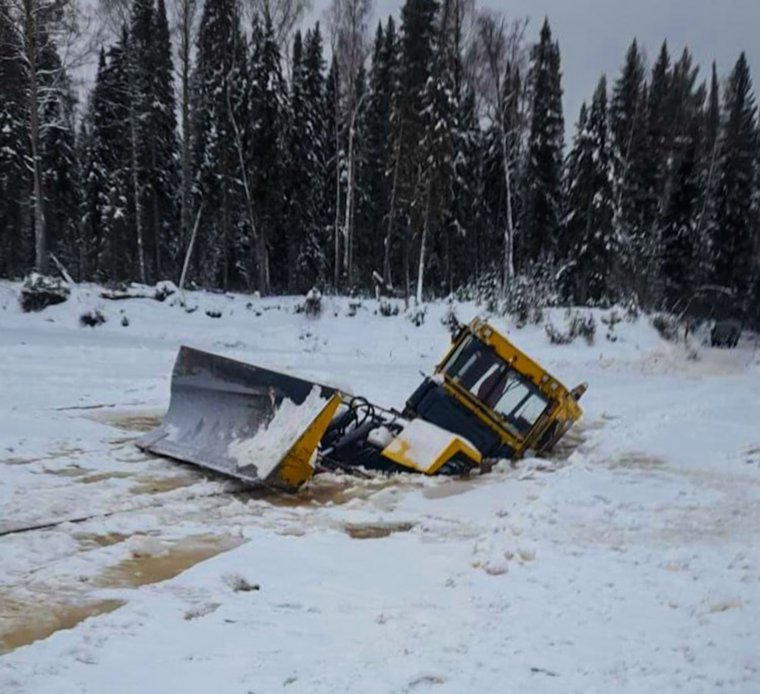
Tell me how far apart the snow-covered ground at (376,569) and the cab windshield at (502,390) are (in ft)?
1.92

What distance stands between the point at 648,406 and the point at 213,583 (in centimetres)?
987

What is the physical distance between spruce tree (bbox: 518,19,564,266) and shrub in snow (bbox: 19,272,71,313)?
2357 cm

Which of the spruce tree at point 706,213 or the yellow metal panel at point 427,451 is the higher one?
the spruce tree at point 706,213

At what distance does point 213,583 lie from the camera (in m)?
4.36

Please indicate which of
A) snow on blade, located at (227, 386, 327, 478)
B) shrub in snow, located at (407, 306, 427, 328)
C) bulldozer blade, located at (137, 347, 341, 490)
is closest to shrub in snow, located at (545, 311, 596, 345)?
shrub in snow, located at (407, 306, 427, 328)

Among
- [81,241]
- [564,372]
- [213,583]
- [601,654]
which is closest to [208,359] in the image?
[213,583]

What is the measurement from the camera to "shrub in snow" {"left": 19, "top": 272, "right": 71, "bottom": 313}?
1820 cm

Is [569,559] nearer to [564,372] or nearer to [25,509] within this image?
[25,509]

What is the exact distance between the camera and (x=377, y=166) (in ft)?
117

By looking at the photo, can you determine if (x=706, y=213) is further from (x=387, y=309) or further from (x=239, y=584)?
(x=239, y=584)

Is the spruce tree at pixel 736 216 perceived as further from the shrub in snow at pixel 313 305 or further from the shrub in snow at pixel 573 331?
the shrub in snow at pixel 313 305

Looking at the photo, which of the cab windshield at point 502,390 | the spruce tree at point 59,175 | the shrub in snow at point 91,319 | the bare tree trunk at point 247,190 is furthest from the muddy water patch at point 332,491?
the spruce tree at point 59,175

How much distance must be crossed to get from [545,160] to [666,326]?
17.8 metres

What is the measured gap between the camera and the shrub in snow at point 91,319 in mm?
18078
